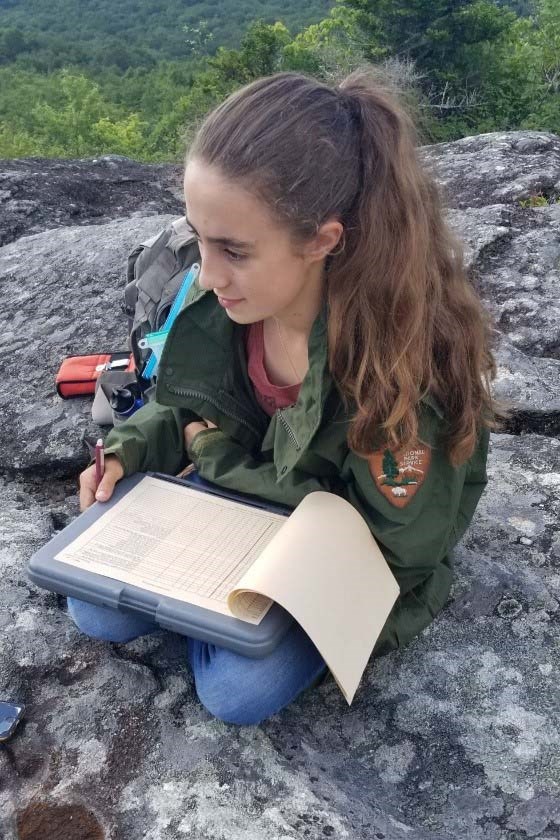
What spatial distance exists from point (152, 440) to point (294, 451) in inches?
16.2

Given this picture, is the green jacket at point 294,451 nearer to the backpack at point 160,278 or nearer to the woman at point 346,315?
the woman at point 346,315

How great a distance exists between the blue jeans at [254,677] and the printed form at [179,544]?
0.12 meters

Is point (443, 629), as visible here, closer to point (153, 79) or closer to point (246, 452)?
point (246, 452)

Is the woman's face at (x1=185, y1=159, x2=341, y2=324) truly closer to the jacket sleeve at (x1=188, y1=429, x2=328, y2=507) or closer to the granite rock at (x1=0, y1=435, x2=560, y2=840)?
the jacket sleeve at (x1=188, y1=429, x2=328, y2=507)

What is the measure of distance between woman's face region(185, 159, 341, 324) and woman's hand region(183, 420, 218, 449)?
386mm

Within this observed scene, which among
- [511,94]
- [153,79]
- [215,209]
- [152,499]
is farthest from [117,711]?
[153,79]

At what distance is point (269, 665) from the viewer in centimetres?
146

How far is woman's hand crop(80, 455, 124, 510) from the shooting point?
1694mm

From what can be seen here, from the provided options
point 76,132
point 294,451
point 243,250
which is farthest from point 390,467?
point 76,132

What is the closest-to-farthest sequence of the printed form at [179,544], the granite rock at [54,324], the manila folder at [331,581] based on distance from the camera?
the manila folder at [331,581]
the printed form at [179,544]
the granite rock at [54,324]

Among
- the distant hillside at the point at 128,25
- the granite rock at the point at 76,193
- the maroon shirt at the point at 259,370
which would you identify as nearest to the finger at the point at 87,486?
the maroon shirt at the point at 259,370

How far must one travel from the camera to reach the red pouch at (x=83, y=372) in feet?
8.04

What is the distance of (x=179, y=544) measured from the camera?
1.55 meters

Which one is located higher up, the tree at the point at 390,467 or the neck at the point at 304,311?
the neck at the point at 304,311
